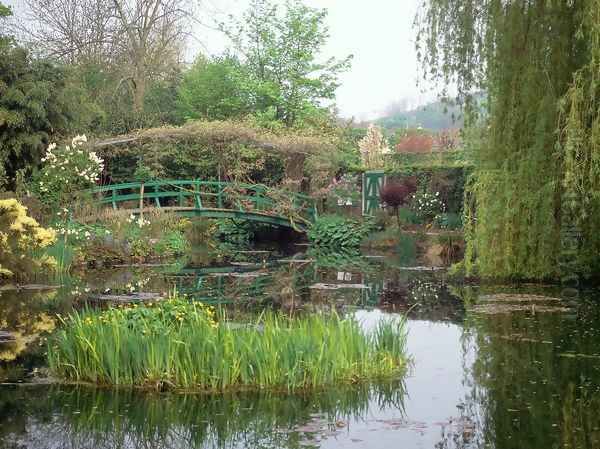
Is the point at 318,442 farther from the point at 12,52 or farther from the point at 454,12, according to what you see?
the point at 12,52

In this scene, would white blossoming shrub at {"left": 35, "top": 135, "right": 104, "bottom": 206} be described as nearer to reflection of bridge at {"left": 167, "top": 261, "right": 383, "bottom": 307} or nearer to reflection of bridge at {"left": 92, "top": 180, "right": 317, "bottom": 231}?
reflection of bridge at {"left": 167, "top": 261, "right": 383, "bottom": 307}

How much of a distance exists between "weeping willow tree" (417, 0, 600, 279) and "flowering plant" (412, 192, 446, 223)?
36.0 feet

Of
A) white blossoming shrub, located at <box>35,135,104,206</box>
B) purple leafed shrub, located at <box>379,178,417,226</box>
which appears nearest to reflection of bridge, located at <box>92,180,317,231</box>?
purple leafed shrub, located at <box>379,178,417,226</box>

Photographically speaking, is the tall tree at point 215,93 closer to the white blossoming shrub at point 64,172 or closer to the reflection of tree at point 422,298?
the white blossoming shrub at point 64,172

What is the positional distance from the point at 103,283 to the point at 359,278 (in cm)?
501

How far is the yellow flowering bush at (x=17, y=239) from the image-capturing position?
525 inches

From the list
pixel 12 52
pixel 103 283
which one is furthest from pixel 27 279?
pixel 12 52

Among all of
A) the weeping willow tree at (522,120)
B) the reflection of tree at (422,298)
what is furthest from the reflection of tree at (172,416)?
the weeping willow tree at (522,120)

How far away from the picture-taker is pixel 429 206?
2488cm

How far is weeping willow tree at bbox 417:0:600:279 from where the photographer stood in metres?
12.6

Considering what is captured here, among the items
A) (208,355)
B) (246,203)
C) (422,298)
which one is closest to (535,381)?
(208,355)

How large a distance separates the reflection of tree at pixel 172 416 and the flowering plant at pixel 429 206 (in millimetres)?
17754

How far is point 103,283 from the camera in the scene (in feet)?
48.7

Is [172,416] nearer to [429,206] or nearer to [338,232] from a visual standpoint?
[338,232]
